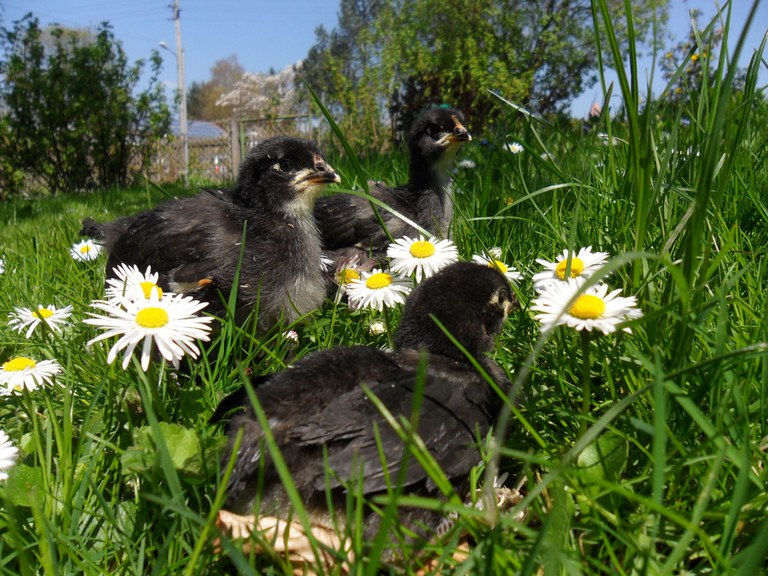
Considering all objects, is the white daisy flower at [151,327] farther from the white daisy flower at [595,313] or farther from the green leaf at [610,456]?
the green leaf at [610,456]

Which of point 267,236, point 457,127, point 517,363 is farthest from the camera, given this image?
point 457,127

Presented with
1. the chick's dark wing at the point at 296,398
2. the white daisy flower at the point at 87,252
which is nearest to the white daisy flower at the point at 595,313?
the chick's dark wing at the point at 296,398

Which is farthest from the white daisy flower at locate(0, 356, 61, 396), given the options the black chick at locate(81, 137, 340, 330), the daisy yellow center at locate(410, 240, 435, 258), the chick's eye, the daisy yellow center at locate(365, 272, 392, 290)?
the chick's eye

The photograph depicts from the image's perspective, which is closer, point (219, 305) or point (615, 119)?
point (219, 305)

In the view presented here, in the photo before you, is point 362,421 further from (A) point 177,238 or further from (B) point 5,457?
(A) point 177,238

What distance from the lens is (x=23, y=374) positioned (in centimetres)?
193

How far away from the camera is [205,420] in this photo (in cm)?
192

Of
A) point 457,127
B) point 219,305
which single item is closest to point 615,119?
point 457,127

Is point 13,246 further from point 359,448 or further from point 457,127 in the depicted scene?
point 359,448

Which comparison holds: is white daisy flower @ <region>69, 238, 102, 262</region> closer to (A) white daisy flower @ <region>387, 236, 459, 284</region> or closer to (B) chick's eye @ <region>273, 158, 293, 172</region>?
(B) chick's eye @ <region>273, 158, 293, 172</region>

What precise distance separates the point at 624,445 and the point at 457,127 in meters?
3.54

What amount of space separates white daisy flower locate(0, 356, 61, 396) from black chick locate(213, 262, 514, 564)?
2.18ft

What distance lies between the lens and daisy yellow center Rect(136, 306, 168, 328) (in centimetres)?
165

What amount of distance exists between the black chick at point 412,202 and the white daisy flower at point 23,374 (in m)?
2.41
